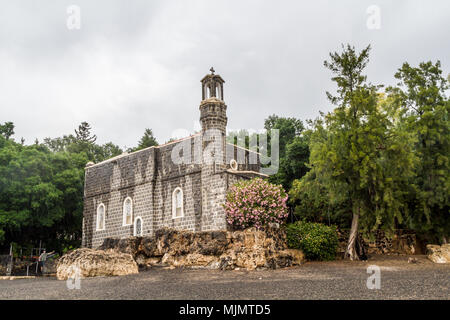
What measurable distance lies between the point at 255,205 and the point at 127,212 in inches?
382

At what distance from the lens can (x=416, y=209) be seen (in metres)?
18.0

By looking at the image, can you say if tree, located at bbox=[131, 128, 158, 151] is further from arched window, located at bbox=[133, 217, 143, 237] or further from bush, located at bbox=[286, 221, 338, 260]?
bush, located at bbox=[286, 221, 338, 260]

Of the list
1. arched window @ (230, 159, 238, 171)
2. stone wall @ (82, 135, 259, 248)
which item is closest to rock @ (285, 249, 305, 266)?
stone wall @ (82, 135, 259, 248)

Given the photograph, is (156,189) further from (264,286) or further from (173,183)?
(264,286)

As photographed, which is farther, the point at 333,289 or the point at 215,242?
the point at 215,242

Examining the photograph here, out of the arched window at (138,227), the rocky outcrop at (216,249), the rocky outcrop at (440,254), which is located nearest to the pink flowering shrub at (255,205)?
the rocky outcrop at (216,249)

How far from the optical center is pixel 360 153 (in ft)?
51.7

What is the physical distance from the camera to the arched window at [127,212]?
896 inches

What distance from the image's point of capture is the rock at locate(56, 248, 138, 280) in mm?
14797

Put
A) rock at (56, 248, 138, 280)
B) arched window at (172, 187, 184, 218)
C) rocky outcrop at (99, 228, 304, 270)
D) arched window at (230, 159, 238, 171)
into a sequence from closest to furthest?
rock at (56, 248, 138, 280) → rocky outcrop at (99, 228, 304, 270) → arched window at (230, 159, 238, 171) → arched window at (172, 187, 184, 218)
